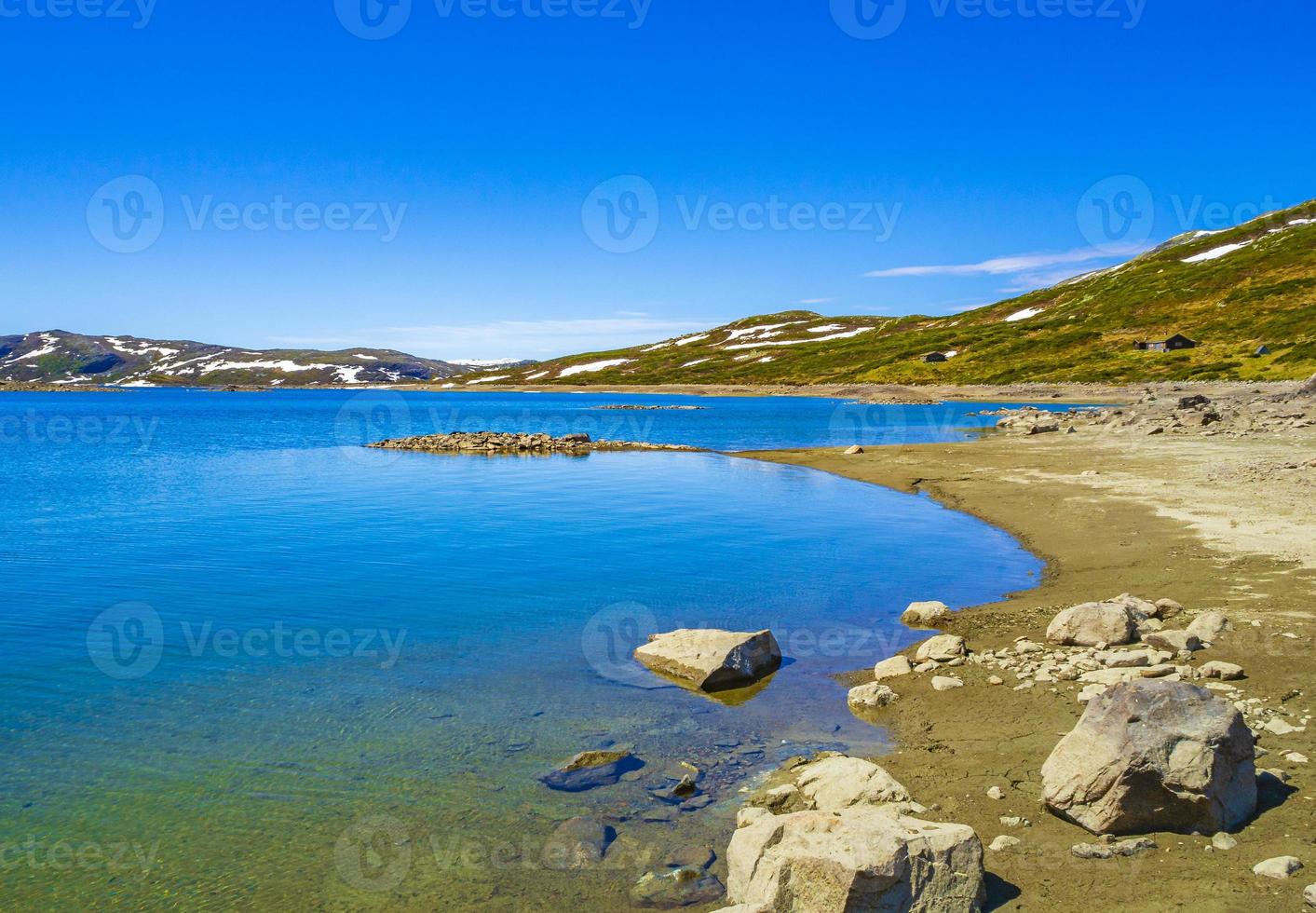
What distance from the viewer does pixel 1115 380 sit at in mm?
127938

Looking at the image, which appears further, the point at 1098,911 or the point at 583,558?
the point at 583,558

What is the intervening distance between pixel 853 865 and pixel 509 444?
6640cm

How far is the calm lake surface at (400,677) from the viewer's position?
30.4 ft

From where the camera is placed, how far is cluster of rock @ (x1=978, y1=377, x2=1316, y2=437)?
52344 millimetres

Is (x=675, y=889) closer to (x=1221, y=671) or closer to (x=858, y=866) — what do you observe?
(x=858, y=866)

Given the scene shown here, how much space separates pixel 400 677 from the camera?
14.8 meters

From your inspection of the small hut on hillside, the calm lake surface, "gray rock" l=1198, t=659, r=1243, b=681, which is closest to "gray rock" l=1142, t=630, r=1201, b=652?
"gray rock" l=1198, t=659, r=1243, b=681

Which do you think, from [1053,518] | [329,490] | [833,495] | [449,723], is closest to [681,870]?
[449,723]

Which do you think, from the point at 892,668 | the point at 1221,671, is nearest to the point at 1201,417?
the point at 1221,671

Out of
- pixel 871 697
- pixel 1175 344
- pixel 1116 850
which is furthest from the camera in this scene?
pixel 1175 344

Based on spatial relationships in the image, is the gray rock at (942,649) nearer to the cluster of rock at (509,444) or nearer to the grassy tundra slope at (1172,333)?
the cluster of rock at (509,444)

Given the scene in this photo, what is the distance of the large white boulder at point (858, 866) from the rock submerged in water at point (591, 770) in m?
3.46

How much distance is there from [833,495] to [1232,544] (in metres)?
19.8

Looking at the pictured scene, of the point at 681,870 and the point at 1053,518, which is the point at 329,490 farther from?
the point at 681,870
